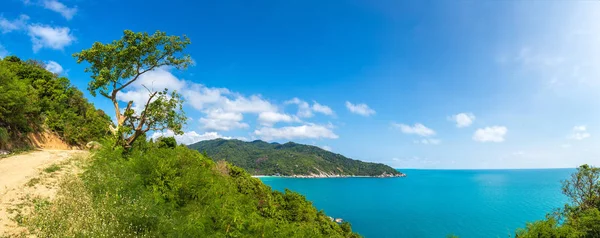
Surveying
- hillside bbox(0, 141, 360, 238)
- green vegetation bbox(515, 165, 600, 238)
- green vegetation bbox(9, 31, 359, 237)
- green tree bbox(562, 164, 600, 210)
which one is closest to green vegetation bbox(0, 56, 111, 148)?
green vegetation bbox(9, 31, 359, 237)

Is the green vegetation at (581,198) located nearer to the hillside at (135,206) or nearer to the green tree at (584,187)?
the green tree at (584,187)

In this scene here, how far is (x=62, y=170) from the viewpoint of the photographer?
12.9 m

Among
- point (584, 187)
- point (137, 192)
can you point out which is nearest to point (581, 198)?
point (584, 187)

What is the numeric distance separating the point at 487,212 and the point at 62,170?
425 ft

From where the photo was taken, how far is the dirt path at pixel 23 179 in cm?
805

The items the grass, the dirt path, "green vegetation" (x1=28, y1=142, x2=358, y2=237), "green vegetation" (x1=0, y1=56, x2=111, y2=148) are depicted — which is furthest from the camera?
"green vegetation" (x1=0, y1=56, x2=111, y2=148)

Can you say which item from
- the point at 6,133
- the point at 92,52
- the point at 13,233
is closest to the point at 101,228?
the point at 13,233

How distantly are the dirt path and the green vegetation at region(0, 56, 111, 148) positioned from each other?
14.3 ft

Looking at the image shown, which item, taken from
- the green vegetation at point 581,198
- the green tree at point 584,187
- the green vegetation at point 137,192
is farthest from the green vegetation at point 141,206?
the green tree at point 584,187

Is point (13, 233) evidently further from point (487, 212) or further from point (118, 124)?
point (487, 212)

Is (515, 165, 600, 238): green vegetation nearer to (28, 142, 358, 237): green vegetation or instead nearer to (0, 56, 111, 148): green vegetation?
(28, 142, 358, 237): green vegetation

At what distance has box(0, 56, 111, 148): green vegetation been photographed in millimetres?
18156

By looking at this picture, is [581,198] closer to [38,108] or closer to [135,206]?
[135,206]

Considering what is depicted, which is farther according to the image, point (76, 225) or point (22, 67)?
point (22, 67)
